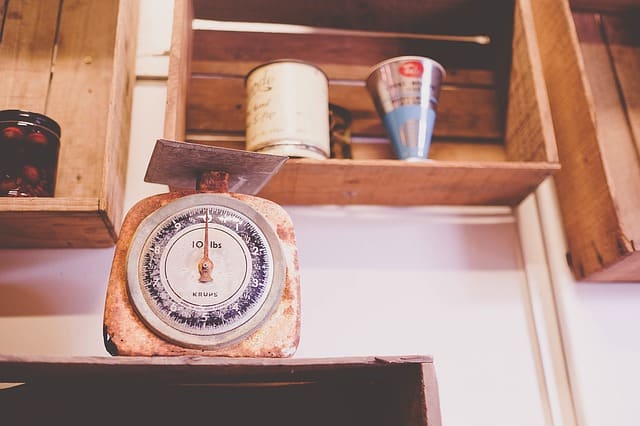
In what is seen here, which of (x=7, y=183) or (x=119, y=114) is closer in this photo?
(x=7, y=183)

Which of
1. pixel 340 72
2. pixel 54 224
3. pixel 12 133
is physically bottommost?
pixel 54 224

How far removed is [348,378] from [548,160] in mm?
514

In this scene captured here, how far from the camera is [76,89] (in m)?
1.23

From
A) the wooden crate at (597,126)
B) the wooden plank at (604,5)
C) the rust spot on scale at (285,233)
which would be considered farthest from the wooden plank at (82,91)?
the wooden plank at (604,5)

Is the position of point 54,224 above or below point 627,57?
below

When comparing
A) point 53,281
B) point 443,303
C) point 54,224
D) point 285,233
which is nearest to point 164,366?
point 285,233

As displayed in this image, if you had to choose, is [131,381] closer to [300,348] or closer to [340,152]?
[300,348]

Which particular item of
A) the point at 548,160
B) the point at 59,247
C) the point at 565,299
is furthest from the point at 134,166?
the point at 565,299

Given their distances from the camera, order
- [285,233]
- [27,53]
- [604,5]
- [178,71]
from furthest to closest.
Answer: [604,5], [27,53], [178,71], [285,233]

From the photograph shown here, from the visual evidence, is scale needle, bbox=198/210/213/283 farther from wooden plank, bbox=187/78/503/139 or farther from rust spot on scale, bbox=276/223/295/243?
wooden plank, bbox=187/78/503/139

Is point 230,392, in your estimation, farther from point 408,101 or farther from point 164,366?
point 408,101

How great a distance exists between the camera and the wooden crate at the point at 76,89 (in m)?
1.06

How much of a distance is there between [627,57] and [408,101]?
0.66 meters

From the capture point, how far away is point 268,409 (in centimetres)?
101
